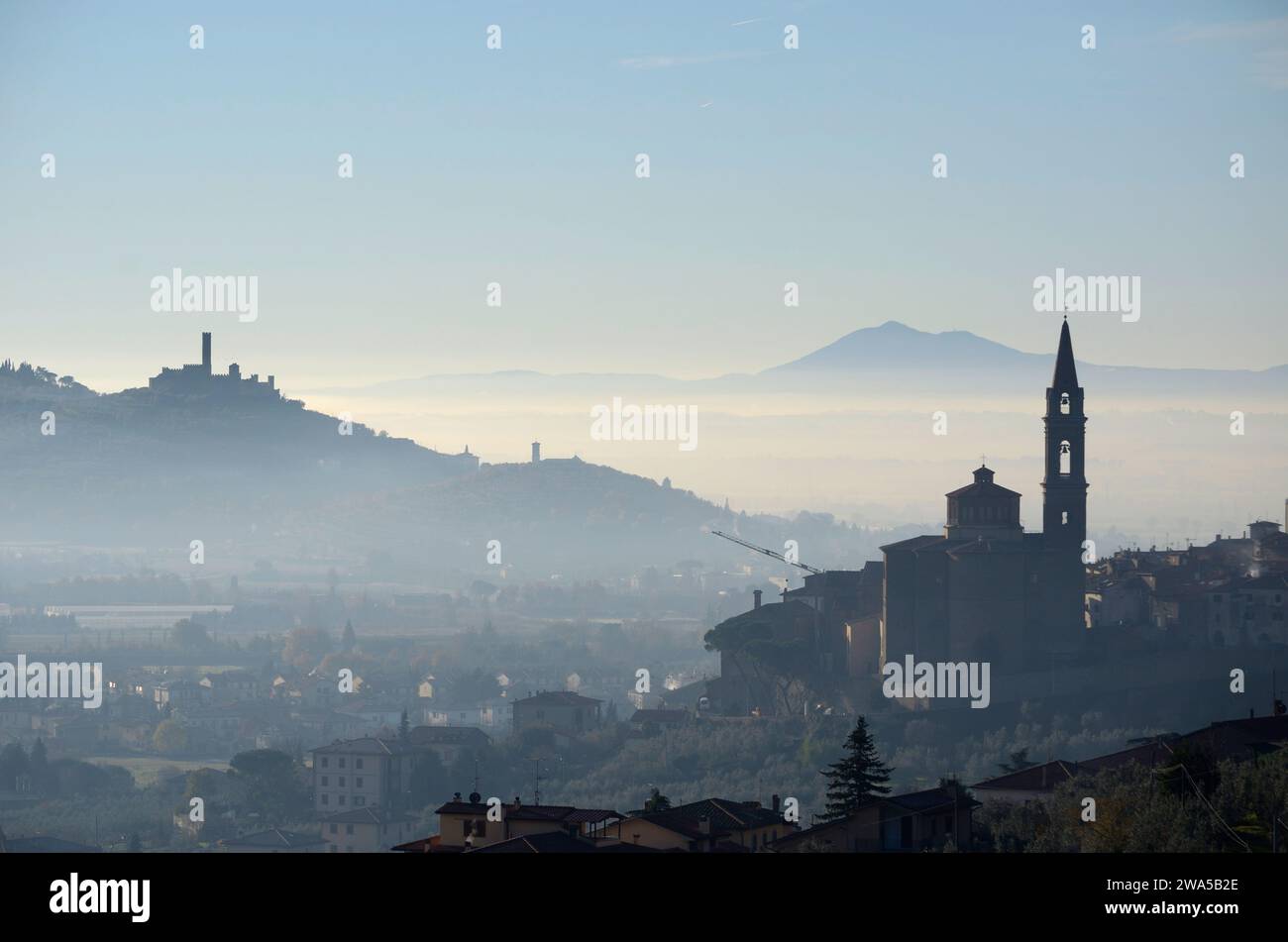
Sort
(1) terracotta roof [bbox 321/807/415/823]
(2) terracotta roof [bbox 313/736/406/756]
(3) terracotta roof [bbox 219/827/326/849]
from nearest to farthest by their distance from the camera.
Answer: (3) terracotta roof [bbox 219/827/326/849], (1) terracotta roof [bbox 321/807/415/823], (2) terracotta roof [bbox 313/736/406/756]

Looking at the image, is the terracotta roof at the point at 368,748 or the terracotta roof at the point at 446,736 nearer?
the terracotta roof at the point at 368,748

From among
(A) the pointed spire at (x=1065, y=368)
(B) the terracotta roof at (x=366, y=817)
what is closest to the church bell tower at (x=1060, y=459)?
(A) the pointed spire at (x=1065, y=368)

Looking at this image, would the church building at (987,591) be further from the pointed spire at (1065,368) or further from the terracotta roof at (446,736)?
the terracotta roof at (446,736)

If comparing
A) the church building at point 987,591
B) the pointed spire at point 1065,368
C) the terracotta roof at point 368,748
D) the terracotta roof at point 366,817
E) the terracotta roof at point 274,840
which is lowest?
the terracotta roof at point 274,840

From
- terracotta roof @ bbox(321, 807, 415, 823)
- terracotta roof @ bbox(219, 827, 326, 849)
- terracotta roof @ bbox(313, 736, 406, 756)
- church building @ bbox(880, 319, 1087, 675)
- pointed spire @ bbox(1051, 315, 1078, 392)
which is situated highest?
pointed spire @ bbox(1051, 315, 1078, 392)

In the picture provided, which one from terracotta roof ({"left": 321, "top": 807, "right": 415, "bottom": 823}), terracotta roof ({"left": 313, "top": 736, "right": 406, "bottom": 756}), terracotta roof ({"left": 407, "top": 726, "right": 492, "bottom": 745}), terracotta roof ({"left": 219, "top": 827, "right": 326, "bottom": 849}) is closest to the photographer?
terracotta roof ({"left": 219, "top": 827, "right": 326, "bottom": 849})

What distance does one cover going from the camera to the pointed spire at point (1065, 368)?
207 ft

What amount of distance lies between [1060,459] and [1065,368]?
11.1 ft

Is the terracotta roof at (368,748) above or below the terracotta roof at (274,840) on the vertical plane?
above

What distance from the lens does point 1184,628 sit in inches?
2354

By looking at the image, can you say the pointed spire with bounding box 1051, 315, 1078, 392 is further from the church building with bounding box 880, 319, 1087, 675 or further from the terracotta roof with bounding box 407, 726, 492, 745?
the terracotta roof with bounding box 407, 726, 492, 745

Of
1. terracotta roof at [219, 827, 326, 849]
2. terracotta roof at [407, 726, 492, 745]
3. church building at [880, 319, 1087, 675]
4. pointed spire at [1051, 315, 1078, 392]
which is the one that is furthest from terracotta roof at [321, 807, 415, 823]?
pointed spire at [1051, 315, 1078, 392]

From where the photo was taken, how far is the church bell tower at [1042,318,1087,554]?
2408 inches
